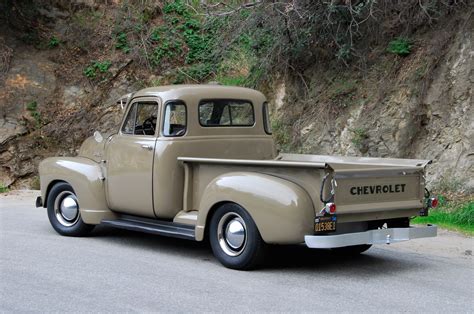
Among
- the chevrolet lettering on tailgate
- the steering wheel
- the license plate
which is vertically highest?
the steering wheel

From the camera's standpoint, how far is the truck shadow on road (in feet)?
25.8

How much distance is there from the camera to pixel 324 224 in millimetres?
7223

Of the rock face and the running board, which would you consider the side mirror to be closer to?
the running board

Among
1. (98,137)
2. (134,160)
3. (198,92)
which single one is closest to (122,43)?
(98,137)

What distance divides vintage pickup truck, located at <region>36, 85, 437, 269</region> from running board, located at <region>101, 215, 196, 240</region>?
0.02 metres

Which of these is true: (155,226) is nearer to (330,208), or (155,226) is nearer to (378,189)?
(330,208)

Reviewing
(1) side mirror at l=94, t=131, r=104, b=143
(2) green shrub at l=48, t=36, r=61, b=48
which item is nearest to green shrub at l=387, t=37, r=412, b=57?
(1) side mirror at l=94, t=131, r=104, b=143

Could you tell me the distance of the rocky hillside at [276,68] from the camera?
13.0 m

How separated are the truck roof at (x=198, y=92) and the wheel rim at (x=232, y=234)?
1.90 m

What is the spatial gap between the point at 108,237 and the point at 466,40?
7.46 m

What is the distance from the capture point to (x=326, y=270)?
Answer: 7.78 meters

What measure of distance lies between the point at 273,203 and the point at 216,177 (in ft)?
3.27

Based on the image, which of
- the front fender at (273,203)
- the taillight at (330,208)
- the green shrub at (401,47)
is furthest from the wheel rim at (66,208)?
the green shrub at (401,47)

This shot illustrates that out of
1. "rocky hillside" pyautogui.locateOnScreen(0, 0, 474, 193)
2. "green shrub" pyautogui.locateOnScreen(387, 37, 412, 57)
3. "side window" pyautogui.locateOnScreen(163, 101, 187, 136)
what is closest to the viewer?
"side window" pyautogui.locateOnScreen(163, 101, 187, 136)
